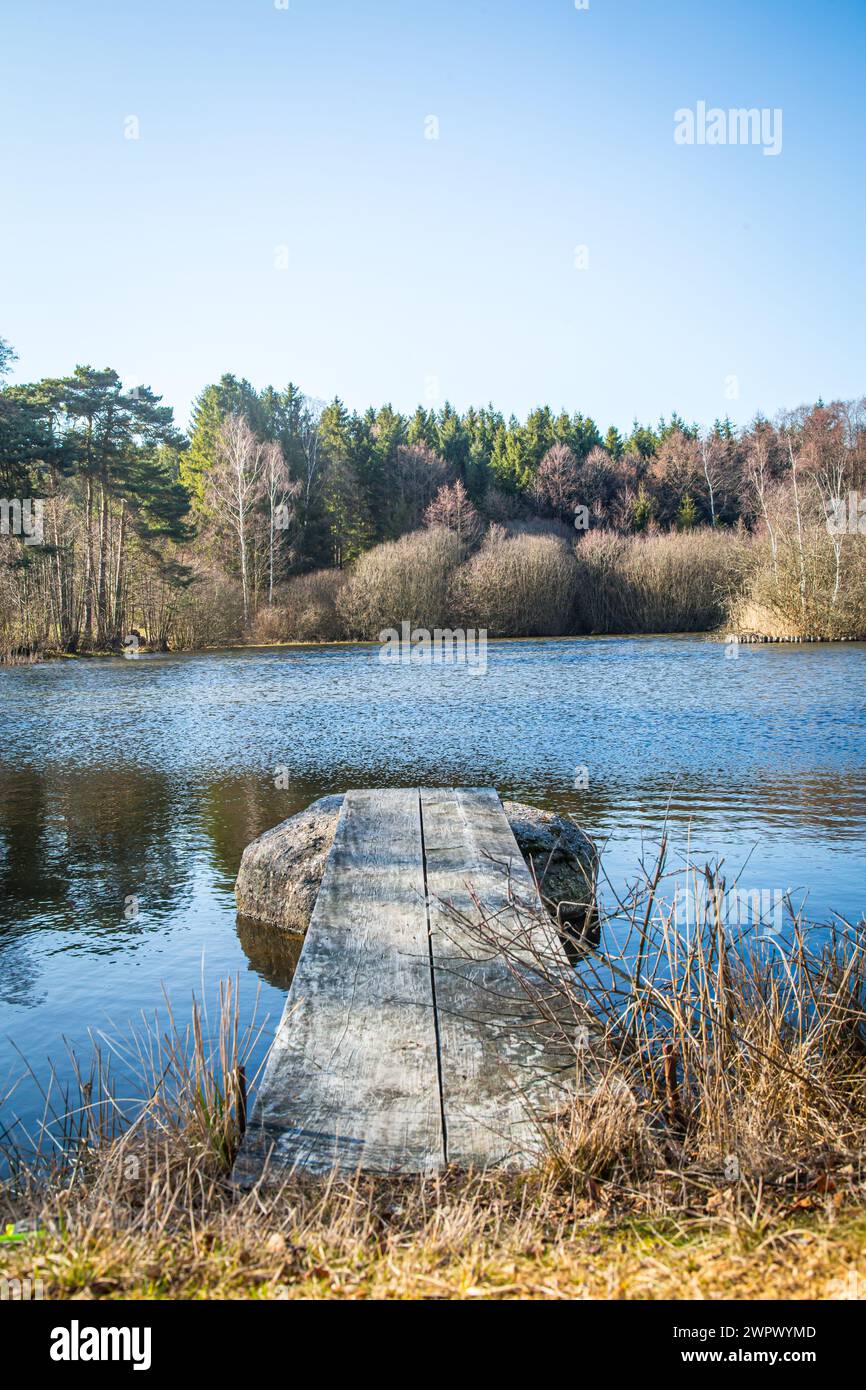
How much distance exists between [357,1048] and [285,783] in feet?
28.0

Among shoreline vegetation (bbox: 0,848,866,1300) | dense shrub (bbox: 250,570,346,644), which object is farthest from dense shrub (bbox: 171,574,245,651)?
shoreline vegetation (bbox: 0,848,866,1300)

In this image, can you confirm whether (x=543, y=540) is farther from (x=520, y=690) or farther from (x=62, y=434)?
(x=520, y=690)

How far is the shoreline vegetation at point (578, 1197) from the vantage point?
8.20ft

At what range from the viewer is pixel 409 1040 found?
382cm

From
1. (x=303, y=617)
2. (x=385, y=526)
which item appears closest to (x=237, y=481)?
(x=303, y=617)

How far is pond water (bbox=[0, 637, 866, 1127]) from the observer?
20.7 feet

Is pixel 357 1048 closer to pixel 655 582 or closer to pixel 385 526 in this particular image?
pixel 655 582

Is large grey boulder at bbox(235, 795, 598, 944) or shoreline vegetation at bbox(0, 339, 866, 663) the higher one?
shoreline vegetation at bbox(0, 339, 866, 663)

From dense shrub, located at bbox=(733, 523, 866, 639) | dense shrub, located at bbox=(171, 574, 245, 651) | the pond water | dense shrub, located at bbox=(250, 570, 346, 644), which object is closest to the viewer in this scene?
the pond water

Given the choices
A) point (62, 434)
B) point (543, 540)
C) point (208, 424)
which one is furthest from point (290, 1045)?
point (208, 424)

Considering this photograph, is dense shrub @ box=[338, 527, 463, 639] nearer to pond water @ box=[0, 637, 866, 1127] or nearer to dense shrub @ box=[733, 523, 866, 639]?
dense shrub @ box=[733, 523, 866, 639]

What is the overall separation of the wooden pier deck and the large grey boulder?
4.54ft

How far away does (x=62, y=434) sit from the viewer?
3912 cm

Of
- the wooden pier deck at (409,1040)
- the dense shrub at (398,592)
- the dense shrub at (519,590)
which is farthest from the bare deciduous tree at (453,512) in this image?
the wooden pier deck at (409,1040)
